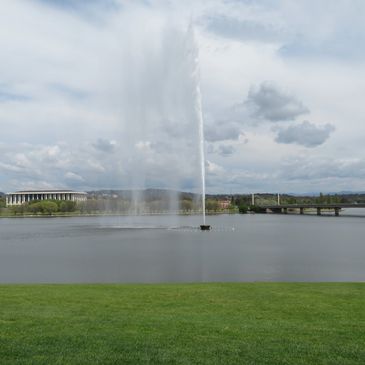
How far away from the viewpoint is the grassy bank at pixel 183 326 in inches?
290

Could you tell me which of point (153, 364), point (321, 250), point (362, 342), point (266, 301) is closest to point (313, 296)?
point (266, 301)

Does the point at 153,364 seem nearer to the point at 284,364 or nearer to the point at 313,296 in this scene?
the point at 284,364

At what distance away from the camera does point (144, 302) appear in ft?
41.9

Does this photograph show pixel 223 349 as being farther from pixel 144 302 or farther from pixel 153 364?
pixel 144 302

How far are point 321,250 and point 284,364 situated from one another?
28.1 meters

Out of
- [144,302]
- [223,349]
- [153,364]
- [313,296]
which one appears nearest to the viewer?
[153,364]

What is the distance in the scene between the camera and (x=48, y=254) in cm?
3284

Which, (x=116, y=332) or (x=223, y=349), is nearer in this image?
(x=223, y=349)

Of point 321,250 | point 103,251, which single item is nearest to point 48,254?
point 103,251

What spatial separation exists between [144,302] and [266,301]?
10.4ft

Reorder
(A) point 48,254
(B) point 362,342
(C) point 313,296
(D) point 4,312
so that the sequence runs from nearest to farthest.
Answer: (B) point 362,342, (D) point 4,312, (C) point 313,296, (A) point 48,254

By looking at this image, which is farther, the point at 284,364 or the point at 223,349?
the point at 223,349

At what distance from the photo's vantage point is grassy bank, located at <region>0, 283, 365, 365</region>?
24.2ft

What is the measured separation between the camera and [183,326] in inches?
370
